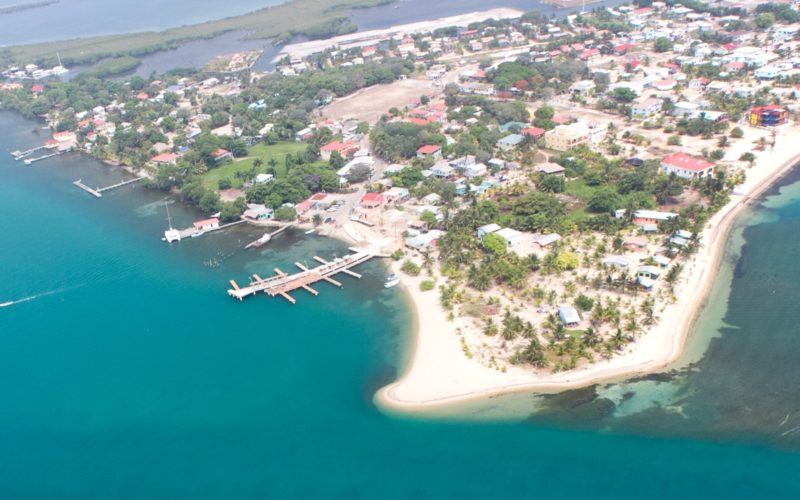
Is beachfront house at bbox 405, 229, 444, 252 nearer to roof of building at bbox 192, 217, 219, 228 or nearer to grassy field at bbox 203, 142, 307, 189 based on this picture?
roof of building at bbox 192, 217, 219, 228

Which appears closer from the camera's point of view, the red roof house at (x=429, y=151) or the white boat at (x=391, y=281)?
the white boat at (x=391, y=281)

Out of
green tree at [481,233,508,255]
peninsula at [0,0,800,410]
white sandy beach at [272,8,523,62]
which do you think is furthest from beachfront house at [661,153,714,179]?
white sandy beach at [272,8,523,62]

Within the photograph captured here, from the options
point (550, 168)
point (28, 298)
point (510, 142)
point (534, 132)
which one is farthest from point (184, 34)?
point (550, 168)

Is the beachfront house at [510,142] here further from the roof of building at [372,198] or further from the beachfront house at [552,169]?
the roof of building at [372,198]

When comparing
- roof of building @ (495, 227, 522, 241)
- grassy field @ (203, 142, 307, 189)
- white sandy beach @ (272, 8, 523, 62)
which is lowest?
roof of building @ (495, 227, 522, 241)

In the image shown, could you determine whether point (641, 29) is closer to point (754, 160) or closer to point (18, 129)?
point (754, 160)

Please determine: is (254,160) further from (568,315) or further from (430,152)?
(568,315)

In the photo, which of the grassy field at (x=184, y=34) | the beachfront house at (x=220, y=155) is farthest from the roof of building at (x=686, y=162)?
the grassy field at (x=184, y=34)
